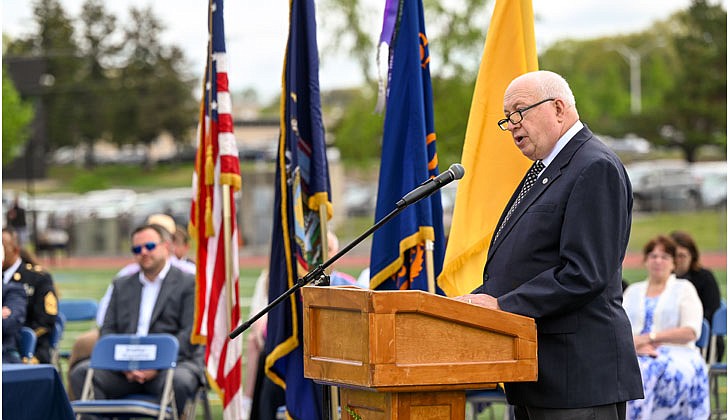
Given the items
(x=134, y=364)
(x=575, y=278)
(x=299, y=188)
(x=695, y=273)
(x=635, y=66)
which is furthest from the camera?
(x=635, y=66)

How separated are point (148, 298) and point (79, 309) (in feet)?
7.21

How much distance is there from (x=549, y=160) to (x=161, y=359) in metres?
4.27

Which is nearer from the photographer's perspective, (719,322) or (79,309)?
(719,322)

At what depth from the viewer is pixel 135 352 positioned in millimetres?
8094

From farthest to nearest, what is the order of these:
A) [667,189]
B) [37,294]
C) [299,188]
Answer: [667,189] < [37,294] < [299,188]

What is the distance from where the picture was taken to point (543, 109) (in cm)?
438

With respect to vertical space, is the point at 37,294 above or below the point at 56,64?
below

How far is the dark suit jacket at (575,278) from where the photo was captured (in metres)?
4.16

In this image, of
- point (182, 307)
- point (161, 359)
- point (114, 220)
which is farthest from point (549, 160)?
point (114, 220)

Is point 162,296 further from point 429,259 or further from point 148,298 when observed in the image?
point 429,259

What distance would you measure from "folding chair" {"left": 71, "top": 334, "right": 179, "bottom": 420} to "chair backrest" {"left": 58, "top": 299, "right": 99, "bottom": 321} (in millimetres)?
2545

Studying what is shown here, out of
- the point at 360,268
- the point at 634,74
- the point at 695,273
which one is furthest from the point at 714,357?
the point at 634,74

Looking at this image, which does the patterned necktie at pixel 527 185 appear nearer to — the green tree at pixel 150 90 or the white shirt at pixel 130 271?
the white shirt at pixel 130 271

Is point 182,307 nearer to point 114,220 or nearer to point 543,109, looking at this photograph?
point 543,109
